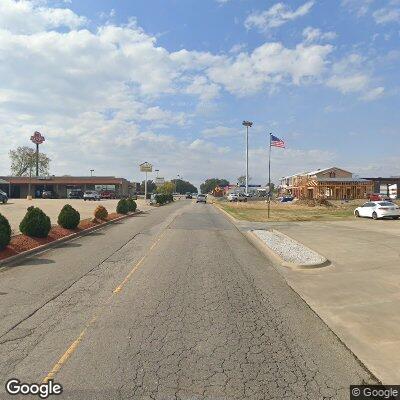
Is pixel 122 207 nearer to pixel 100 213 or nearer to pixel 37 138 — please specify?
pixel 100 213

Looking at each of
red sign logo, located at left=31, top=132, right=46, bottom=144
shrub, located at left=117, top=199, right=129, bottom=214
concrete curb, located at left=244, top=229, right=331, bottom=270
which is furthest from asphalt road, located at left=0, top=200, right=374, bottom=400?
red sign logo, located at left=31, top=132, right=46, bottom=144

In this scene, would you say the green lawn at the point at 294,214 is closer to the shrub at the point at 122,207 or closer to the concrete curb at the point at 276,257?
the shrub at the point at 122,207

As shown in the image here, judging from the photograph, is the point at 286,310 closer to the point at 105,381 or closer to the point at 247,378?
the point at 247,378

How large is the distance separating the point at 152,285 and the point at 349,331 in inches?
183

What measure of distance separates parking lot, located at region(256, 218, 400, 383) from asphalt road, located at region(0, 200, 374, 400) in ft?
1.00

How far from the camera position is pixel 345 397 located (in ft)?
15.5

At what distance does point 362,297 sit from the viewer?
8812mm

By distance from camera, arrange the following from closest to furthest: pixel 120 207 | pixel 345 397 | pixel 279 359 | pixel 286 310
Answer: pixel 345 397 → pixel 279 359 → pixel 286 310 → pixel 120 207

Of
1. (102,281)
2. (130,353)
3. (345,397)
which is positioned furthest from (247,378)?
(102,281)

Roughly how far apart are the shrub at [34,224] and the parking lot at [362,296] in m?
9.79

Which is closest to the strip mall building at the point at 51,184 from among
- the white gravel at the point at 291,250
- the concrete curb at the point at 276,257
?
the concrete curb at the point at 276,257

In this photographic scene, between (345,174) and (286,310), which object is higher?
(345,174)

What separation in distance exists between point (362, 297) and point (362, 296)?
0.28ft

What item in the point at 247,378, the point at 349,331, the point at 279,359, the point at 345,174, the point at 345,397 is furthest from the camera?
the point at 345,174
